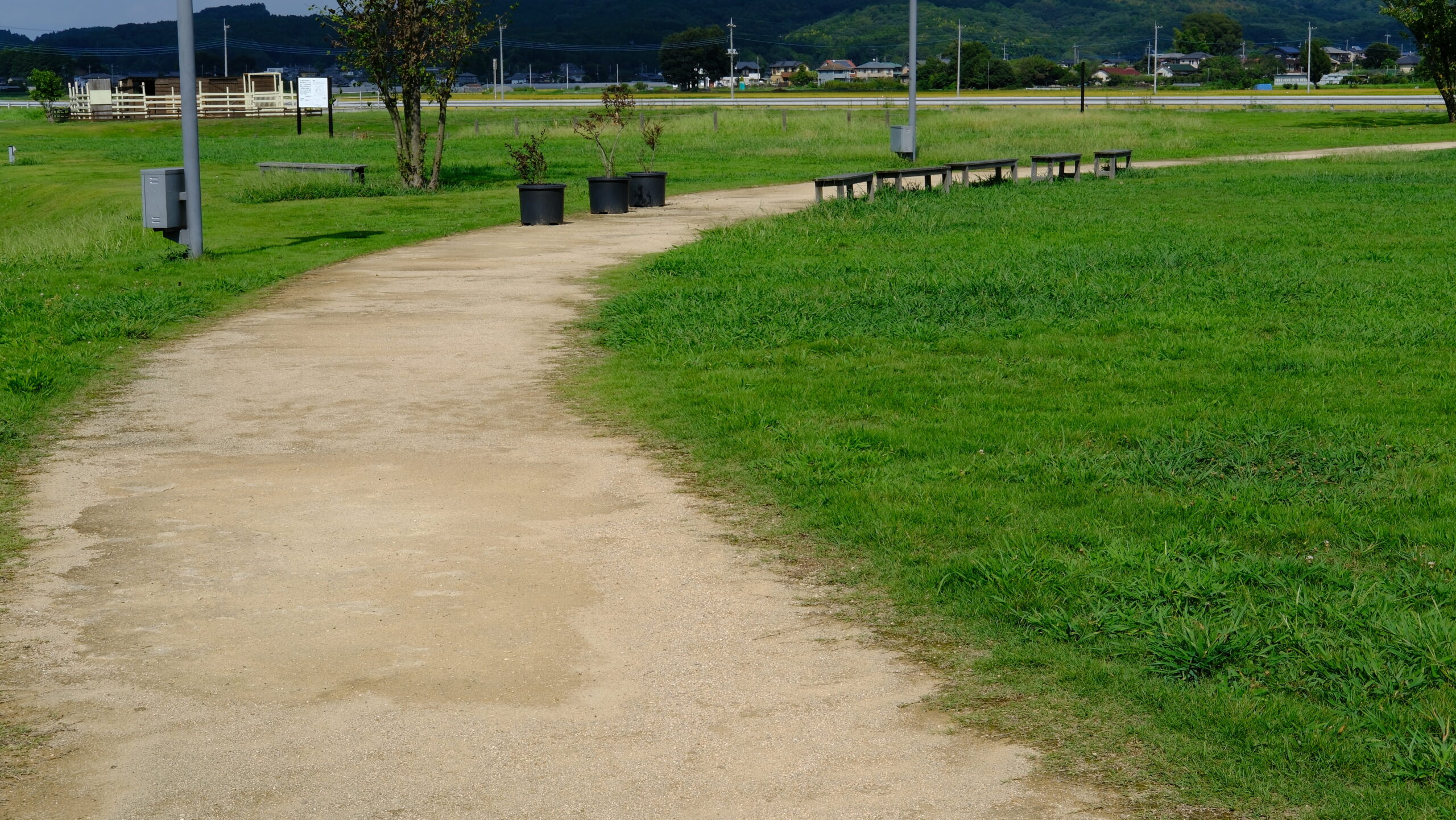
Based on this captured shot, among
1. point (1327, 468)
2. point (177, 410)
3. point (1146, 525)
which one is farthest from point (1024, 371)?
point (177, 410)

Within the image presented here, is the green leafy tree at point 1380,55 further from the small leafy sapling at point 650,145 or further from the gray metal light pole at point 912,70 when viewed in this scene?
the gray metal light pole at point 912,70

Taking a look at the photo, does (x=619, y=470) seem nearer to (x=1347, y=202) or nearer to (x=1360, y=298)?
(x=1360, y=298)

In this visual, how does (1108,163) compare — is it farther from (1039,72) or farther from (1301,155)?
(1039,72)

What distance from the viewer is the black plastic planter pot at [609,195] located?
21.4 m

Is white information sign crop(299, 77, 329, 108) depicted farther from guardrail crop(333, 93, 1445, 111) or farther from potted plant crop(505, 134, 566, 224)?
potted plant crop(505, 134, 566, 224)

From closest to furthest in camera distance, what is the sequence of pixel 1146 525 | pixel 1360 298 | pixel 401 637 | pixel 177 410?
pixel 401 637 → pixel 1146 525 → pixel 177 410 → pixel 1360 298

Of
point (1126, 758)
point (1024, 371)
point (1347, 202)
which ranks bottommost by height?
point (1126, 758)

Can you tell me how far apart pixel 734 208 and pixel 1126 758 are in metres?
18.4

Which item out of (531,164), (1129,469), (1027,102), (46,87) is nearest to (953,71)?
(1027,102)

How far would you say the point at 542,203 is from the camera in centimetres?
1942

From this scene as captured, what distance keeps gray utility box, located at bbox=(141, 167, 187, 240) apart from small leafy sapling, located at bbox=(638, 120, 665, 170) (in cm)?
1012

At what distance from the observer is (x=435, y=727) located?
4141mm

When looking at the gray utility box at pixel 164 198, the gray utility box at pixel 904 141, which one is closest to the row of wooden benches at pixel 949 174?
the gray utility box at pixel 904 141

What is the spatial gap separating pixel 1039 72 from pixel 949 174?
132m
